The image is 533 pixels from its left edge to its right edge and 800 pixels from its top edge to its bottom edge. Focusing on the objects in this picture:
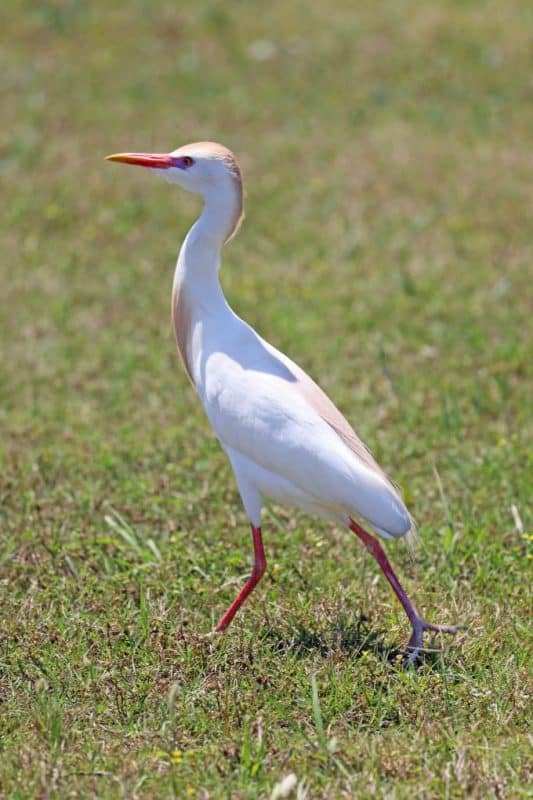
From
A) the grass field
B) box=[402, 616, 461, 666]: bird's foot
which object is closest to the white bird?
box=[402, 616, 461, 666]: bird's foot

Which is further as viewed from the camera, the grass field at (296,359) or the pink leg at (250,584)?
the pink leg at (250,584)

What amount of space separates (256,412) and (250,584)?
55 cm

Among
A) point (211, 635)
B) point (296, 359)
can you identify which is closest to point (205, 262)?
point (211, 635)

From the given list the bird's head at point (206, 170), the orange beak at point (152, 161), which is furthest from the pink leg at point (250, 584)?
the orange beak at point (152, 161)

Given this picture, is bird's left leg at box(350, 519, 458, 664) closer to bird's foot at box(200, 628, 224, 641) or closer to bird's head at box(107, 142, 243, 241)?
bird's foot at box(200, 628, 224, 641)

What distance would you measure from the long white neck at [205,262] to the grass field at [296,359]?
0.85m

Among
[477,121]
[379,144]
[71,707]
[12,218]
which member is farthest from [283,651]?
[477,121]

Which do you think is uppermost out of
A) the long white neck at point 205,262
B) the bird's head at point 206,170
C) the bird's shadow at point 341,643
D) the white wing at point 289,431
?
the bird's head at point 206,170

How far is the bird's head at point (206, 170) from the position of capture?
12.4 ft

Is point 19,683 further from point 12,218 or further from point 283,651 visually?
point 12,218

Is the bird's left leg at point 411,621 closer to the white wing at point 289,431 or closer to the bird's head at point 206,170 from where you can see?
the white wing at point 289,431

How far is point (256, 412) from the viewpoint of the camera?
3.62 m

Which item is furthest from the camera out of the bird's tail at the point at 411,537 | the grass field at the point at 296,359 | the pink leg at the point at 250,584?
the pink leg at the point at 250,584

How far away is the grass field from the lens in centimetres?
326
